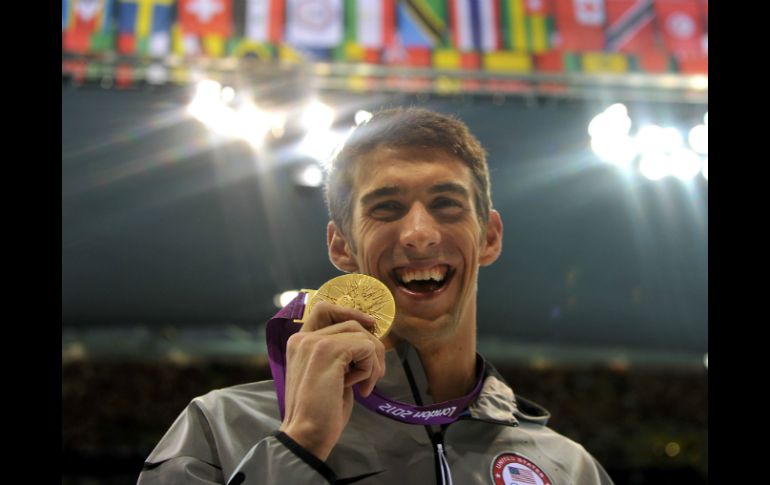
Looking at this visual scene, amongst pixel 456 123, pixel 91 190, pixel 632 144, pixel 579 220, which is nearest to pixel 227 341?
pixel 91 190

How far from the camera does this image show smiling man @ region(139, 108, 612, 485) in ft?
4.16

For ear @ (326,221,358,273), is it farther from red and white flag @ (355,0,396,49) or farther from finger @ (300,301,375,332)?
red and white flag @ (355,0,396,49)

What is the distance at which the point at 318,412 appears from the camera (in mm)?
1163

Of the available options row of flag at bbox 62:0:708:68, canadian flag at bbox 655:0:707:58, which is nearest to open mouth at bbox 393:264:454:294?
row of flag at bbox 62:0:708:68

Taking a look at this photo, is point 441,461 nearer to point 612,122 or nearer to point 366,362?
point 366,362

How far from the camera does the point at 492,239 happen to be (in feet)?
5.46

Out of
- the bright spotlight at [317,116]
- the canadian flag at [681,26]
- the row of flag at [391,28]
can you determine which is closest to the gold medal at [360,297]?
the bright spotlight at [317,116]

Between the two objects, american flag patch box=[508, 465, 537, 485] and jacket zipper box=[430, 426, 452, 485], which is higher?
jacket zipper box=[430, 426, 452, 485]

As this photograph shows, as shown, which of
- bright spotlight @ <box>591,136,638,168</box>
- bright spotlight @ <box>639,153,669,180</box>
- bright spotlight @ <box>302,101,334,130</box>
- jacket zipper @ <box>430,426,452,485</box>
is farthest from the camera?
bright spotlight @ <box>591,136,638,168</box>

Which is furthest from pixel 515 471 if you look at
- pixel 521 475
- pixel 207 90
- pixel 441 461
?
pixel 207 90

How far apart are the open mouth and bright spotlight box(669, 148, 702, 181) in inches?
118

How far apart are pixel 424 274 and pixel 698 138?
10.4 ft
